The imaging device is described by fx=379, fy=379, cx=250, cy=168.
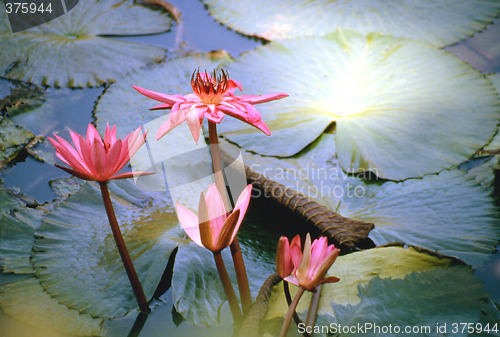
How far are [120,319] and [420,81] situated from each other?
55.1 inches

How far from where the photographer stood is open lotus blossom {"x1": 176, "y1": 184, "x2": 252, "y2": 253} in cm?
66

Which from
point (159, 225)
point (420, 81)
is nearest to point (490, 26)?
point (420, 81)

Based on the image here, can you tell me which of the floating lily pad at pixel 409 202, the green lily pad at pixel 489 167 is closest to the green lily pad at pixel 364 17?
the green lily pad at pixel 489 167

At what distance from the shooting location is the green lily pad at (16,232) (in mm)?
1023

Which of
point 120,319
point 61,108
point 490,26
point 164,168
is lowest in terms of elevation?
point 120,319

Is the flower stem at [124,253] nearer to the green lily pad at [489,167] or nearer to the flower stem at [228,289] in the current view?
the flower stem at [228,289]

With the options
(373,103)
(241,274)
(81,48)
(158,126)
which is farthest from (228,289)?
(81,48)

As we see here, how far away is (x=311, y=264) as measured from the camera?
0.69 metres

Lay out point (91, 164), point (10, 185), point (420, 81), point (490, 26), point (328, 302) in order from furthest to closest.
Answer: point (490, 26)
point (420, 81)
point (10, 185)
point (328, 302)
point (91, 164)

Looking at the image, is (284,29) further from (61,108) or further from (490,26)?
(61,108)

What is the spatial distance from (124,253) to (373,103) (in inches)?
42.5

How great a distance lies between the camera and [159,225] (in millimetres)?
1146

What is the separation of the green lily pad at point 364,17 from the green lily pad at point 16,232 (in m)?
1.35

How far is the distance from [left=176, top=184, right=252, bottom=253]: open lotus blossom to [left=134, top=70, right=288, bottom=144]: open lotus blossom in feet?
0.41
